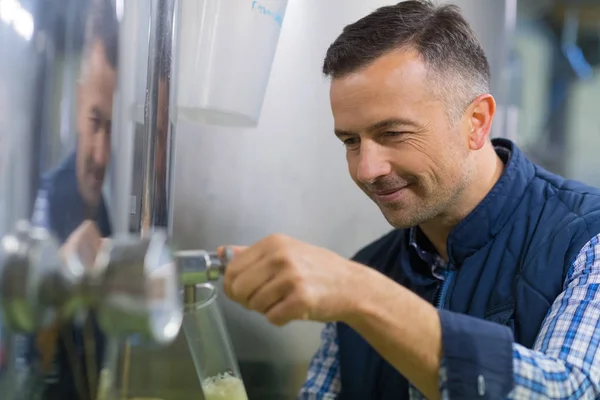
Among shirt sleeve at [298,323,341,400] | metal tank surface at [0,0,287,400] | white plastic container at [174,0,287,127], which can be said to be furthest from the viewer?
shirt sleeve at [298,323,341,400]

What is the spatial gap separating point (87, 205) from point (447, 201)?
1.66 ft

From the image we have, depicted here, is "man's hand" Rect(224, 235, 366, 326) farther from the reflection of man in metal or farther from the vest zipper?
the vest zipper

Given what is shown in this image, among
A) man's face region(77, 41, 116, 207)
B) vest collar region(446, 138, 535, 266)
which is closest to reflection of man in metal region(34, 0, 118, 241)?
man's face region(77, 41, 116, 207)

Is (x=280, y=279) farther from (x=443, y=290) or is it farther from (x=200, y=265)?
(x=443, y=290)

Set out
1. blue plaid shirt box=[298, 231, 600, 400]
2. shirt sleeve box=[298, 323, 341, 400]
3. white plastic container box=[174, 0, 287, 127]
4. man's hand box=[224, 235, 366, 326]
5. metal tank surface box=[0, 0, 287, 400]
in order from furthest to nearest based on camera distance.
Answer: shirt sleeve box=[298, 323, 341, 400] < white plastic container box=[174, 0, 287, 127] < blue plaid shirt box=[298, 231, 600, 400] < man's hand box=[224, 235, 366, 326] < metal tank surface box=[0, 0, 287, 400]

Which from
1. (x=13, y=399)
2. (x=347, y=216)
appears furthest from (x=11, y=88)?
(x=347, y=216)

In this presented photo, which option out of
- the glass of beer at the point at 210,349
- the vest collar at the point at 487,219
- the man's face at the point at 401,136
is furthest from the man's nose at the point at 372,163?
the glass of beer at the point at 210,349

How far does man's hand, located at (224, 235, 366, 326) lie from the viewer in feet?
1.49

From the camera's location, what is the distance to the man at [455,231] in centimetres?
55

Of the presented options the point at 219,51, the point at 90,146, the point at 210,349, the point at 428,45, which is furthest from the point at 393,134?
the point at 90,146

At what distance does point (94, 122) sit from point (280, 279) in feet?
0.54

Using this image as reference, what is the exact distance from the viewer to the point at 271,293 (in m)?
0.46

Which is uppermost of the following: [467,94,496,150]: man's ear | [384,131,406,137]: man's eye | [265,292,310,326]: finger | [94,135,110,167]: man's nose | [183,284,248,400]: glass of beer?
[467,94,496,150]: man's ear

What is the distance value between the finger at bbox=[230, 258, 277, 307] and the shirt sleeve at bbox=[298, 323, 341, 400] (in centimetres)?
50
